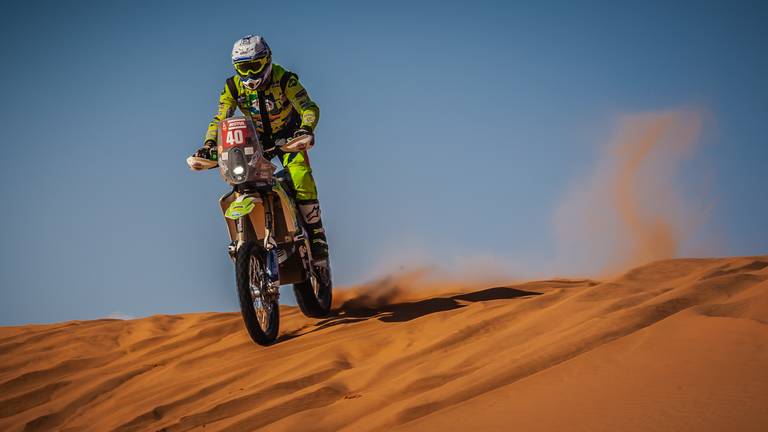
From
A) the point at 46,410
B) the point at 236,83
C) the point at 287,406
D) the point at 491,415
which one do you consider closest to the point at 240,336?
the point at 46,410

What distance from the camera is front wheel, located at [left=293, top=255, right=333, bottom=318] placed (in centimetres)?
667

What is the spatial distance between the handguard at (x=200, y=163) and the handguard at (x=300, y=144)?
599mm

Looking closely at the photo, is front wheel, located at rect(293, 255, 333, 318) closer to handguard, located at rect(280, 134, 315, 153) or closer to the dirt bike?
the dirt bike

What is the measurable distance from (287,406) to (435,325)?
5.55ft

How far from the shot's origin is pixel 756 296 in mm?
3521

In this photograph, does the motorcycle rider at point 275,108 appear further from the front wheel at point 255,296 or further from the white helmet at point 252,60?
the front wheel at point 255,296

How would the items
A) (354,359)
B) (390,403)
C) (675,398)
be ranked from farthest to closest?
1. (354,359)
2. (390,403)
3. (675,398)

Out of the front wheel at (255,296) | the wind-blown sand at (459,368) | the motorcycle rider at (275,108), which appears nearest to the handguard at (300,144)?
the motorcycle rider at (275,108)

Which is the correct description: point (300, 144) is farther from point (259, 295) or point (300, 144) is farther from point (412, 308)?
point (412, 308)

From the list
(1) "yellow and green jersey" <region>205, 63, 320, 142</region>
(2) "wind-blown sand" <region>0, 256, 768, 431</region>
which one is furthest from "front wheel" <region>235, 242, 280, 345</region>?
(1) "yellow and green jersey" <region>205, 63, 320, 142</region>

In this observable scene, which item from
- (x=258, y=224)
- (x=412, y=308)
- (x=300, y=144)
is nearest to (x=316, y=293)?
(x=412, y=308)

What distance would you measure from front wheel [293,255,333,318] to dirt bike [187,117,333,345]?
17 cm

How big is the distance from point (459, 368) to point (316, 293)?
3470mm

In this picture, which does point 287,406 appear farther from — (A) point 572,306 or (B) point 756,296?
(B) point 756,296
